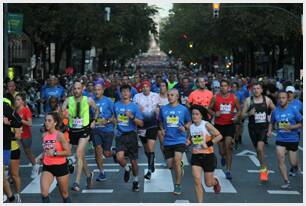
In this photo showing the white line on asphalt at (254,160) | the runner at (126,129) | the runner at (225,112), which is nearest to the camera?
the runner at (126,129)

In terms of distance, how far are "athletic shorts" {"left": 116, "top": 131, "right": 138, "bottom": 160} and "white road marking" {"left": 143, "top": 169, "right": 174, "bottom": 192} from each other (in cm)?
54

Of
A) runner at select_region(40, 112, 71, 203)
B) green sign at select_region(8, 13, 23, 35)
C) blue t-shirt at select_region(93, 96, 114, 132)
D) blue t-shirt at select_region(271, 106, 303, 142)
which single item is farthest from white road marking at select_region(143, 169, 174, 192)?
green sign at select_region(8, 13, 23, 35)

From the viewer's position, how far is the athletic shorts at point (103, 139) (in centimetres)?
1129

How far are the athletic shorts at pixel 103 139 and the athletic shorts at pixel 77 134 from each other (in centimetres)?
62

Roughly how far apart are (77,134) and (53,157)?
7.40 feet

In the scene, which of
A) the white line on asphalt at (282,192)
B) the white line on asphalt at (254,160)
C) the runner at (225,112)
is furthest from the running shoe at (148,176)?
the white line on asphalt at (254,160)

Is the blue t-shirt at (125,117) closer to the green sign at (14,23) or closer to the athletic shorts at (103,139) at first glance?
the athletic shorts at (103,139)

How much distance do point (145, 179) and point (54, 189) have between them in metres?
1.70

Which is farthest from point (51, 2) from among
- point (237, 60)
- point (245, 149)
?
point (237, 60)

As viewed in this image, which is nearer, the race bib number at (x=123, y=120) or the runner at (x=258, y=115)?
the race bib number at (x=123, y=120)

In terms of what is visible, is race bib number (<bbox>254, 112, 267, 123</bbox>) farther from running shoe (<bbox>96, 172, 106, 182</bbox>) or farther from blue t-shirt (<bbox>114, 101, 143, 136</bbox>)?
running shoe (<bbox>96, 172, 106, 182</bbox>)

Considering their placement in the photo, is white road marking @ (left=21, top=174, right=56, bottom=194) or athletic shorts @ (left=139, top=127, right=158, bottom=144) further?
athletic shorts @ (left=139, top=127, right=158, bottom=144)

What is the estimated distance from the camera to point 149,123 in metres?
12.2

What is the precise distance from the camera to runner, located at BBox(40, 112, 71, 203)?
27.4 feet
